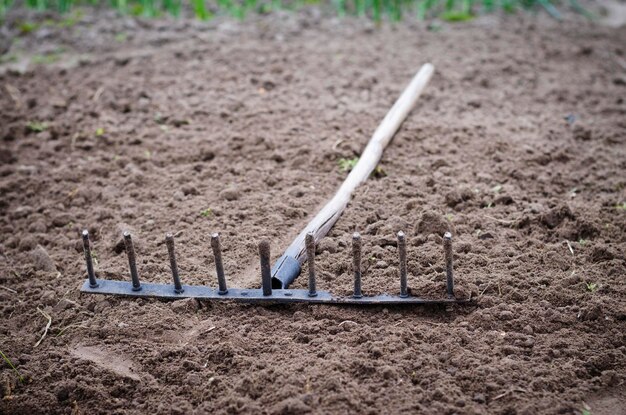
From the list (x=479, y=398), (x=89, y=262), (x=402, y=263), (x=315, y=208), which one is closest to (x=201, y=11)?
(x=315, y=208)

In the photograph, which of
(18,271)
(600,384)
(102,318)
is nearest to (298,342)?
(102,318)

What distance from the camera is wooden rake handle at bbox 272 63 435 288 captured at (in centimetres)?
360

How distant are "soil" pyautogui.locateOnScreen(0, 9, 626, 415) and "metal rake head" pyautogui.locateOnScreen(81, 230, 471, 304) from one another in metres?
0.06

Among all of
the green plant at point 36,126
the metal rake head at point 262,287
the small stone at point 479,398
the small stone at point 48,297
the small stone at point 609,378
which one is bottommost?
the small stone at point 479,398

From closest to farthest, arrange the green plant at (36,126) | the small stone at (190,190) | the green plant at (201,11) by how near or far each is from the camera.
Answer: the small stone at (190,190) → the green plant at (36,126) → the green plant at (201,11)

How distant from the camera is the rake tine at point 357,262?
3.27m

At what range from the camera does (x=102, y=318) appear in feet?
11.3

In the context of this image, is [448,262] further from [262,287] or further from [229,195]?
[229,195]

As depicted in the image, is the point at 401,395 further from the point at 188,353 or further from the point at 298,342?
the point at 188,353

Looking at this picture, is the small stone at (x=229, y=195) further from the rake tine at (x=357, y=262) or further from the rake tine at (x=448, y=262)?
the rake tine at (x=448, y=262)

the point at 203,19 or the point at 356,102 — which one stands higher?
the point at 203,19

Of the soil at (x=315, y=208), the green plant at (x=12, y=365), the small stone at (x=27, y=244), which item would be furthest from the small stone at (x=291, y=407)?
the small stone at (x=27, y=244)

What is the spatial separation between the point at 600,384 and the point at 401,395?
33.2 inches

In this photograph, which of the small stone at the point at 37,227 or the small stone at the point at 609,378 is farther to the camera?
the small stone at the point at 37,227
